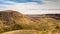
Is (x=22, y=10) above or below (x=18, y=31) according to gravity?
above

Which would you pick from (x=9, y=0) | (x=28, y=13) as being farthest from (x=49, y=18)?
(x=9, y=0)

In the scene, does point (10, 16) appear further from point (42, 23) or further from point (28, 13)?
point (42, 23)

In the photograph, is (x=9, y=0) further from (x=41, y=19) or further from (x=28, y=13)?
(x=41, y=19)

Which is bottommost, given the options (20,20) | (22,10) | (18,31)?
(18,31)

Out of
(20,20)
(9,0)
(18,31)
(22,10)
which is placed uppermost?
(9,0)

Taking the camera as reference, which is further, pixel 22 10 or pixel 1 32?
pixel 22 10

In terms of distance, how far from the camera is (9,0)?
3037 millimetres

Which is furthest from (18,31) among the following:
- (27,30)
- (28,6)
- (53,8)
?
(53,8)

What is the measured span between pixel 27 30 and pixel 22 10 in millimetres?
419

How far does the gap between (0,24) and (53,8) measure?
113 cm

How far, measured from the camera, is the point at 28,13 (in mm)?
3037

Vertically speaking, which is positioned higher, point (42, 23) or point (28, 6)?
point (28, 6)

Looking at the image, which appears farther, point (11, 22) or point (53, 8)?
point (53, 8)

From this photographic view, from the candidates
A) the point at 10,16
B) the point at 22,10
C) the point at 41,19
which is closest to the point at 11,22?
the point at 10,16
